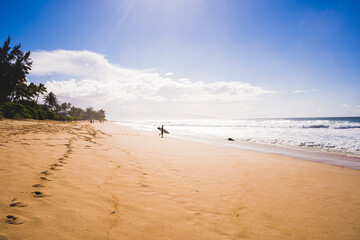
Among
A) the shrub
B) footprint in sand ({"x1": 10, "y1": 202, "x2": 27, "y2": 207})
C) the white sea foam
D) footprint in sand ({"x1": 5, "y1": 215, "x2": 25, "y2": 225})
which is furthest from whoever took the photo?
the shrub

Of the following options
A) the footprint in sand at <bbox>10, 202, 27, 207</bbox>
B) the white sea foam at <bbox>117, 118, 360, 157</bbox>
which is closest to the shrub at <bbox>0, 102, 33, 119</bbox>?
the white sea foam at <bbox>117, 118, 360, 157</bbox>

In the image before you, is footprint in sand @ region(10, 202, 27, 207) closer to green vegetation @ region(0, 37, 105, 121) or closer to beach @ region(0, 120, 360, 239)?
beach @ region(0, 120, 360, 239)

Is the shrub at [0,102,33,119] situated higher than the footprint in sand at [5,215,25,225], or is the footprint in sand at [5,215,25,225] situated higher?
the shrub at [0,102,33,119]

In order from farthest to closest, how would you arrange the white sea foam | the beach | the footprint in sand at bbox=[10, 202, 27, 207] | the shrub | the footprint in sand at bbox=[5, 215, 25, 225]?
the shrub
the white sea foam
the footprint in sand at bbox=[10, 202, 27, 207]
the beach
the footprint in sand at bbox=[5, 215, 25, 225]

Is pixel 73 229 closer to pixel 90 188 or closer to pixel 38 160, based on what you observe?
pixel 90 188

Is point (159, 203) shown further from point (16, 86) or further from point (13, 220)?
point (16, 86)

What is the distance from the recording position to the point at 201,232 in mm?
2250

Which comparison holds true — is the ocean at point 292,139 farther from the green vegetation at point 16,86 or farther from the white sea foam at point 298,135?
the green vegetation at point 16,86

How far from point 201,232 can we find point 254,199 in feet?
6.00

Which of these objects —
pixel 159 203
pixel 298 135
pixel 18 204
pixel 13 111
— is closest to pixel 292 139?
pixel 298 135

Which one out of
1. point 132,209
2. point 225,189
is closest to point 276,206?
point 225,189

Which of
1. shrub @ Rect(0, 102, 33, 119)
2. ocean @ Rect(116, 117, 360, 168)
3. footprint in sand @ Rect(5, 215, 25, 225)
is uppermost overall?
shrub @ Rect(0, 102, 33, 119)

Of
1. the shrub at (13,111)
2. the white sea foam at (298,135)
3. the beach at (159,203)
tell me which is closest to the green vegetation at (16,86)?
the shrub at (13,111)

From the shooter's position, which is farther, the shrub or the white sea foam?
the shrub
